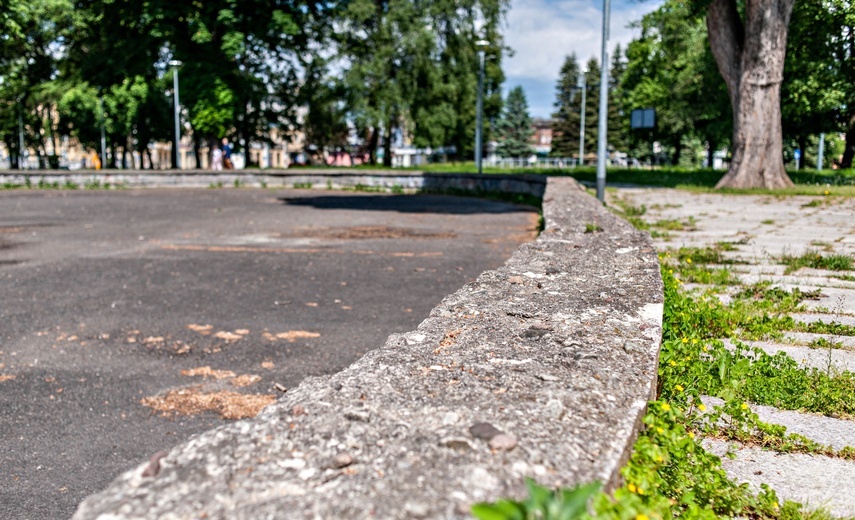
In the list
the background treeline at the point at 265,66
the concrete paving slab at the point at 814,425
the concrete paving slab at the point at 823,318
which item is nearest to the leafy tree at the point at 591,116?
the background treeline at the point at 265,66

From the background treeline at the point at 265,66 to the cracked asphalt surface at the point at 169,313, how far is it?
24667 mm

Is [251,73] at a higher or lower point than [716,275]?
higher

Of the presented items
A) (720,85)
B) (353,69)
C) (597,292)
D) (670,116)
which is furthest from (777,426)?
(670,116)

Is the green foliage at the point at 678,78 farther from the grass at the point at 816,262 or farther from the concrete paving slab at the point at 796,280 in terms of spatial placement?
the concrete paving slab at the point at 796,280

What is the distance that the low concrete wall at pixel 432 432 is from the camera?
1597 mm

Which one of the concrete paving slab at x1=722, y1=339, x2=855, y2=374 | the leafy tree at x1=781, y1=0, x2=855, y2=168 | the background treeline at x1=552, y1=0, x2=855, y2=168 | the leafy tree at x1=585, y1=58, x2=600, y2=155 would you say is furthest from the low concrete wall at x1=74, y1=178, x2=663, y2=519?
the leafy tree at x1=585, y1=58, x2=600, y2=155

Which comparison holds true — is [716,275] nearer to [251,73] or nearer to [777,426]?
[777,426]

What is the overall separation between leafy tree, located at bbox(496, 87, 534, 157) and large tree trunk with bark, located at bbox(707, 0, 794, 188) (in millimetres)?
71483

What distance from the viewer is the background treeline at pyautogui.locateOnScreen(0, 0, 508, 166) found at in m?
37.5

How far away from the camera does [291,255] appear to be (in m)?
9.95

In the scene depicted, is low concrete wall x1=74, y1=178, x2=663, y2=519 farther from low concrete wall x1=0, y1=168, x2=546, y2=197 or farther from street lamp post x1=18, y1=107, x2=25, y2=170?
street lamp post x1=18, y1=107, x2=25, y2=170

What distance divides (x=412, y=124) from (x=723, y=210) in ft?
113

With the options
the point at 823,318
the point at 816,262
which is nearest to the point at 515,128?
the point at 816,262

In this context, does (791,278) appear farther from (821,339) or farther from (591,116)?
(591,116)
